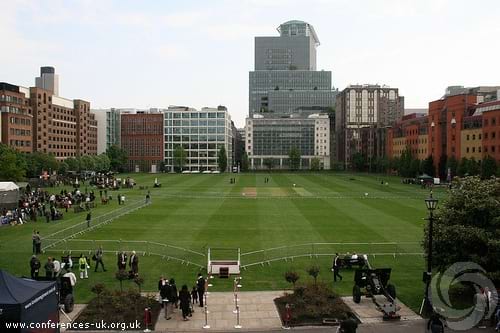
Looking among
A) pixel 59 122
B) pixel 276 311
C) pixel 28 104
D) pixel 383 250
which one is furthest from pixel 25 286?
pixel 59 122

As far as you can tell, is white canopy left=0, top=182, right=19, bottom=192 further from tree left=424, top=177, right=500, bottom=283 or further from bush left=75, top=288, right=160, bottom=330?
tree left=424, top=177, right=500, bottom=283

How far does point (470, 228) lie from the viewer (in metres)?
24.1

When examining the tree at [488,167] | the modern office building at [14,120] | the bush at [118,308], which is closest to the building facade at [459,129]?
the tree at [488,167]

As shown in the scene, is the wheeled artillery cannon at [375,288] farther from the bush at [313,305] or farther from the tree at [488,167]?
the tree at [488,167]

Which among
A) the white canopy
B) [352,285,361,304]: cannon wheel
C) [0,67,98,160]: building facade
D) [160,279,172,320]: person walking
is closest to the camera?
[160,279,172,320]: person walking

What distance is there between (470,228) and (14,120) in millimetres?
125899

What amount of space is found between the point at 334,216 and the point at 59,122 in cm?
13870

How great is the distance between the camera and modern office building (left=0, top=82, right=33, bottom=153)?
125812 mm

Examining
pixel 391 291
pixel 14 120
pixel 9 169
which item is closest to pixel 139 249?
pixel 391 291

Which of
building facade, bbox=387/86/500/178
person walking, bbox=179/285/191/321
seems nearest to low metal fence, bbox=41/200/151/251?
person walking, bbox=179/285/191/321

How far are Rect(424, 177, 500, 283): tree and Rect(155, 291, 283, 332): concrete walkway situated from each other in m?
8.25

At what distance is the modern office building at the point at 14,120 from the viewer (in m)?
126

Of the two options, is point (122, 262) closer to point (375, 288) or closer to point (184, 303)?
point (184, 303)

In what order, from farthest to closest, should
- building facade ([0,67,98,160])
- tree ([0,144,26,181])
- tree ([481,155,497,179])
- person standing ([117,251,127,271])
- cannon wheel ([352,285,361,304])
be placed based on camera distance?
building facade ([0,67,98,160]) → tree ([481,155,497,179]) → tree ([0,144,26,181]) → person standing ([117,251,127,271]) → cannon wheel ([352,285,361,304])
